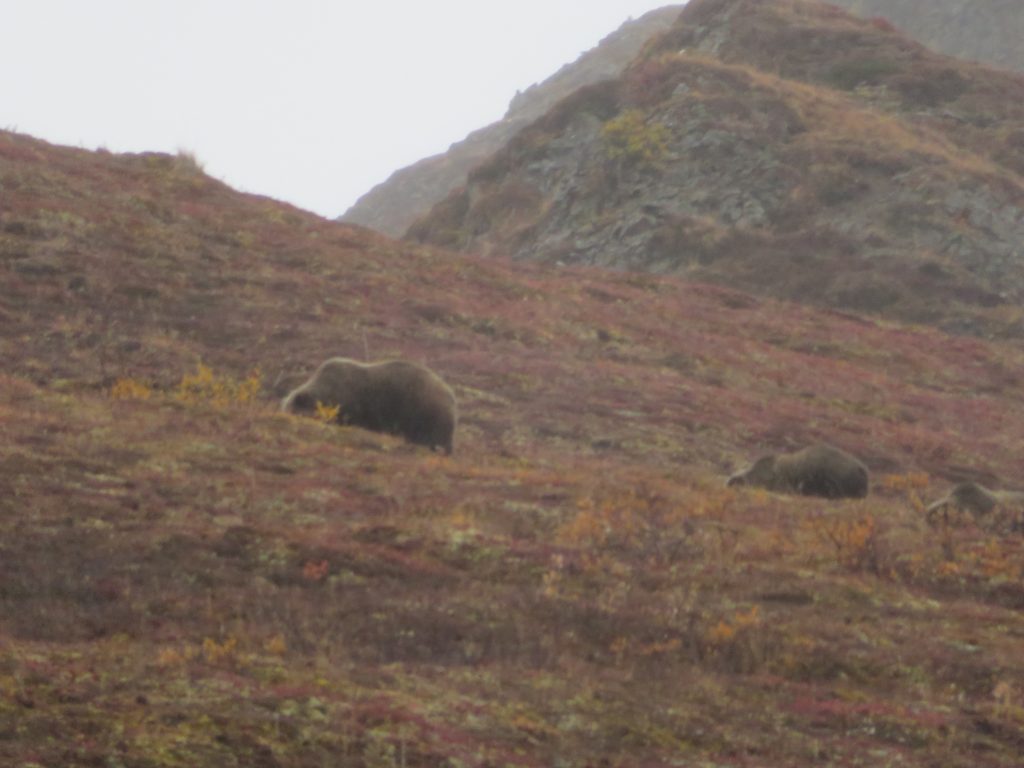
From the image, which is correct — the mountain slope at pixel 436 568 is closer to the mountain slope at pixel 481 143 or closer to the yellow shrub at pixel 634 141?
the yellow shrub at pixel 634 141

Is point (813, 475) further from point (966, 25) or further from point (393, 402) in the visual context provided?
point (966, 25)

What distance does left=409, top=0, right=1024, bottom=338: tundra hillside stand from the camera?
146 feet

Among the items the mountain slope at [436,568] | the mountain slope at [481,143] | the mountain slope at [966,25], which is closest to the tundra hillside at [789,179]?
the mountain slope at [436,568]

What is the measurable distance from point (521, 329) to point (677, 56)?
29006 millimetres

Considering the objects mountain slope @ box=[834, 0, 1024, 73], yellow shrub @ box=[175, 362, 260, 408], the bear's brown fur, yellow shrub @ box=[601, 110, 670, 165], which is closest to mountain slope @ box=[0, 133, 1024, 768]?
yellow shrub @ box=[175, 362, 260, 408]

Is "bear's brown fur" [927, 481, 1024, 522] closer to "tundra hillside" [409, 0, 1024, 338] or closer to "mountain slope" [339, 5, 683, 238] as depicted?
"tundra hillside" [409, 0, 1024, 338]

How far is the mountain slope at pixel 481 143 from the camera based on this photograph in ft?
294

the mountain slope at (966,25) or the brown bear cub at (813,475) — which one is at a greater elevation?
the mountain slope at (966,25)

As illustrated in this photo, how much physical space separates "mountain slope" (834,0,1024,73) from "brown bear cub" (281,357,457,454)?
7542cm

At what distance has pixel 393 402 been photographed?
A: 59.0 feet

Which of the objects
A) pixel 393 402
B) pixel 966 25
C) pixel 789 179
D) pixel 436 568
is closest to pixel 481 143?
pixel 966 25

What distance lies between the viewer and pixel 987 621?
11320mm

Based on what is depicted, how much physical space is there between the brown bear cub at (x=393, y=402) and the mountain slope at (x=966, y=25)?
75417 millimetres

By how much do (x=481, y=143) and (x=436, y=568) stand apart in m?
91.0
